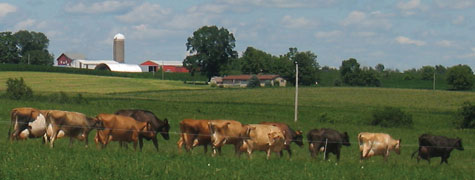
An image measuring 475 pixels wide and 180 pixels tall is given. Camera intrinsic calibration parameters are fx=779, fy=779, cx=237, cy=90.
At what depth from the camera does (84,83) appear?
120062 millimetres

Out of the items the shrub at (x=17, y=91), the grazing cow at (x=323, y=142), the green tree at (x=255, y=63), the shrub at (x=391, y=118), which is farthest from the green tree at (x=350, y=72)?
the grazing cow at (x=323, y=142)

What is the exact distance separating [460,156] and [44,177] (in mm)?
23684

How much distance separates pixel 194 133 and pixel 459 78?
437 feet

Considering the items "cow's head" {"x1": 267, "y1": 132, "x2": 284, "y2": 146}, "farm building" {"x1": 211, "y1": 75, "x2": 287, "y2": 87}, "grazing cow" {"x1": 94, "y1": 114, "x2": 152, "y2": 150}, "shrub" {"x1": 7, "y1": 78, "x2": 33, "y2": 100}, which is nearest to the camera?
"cow's head" {"x1": 267, "y1": 132, "x2": 284, "y2": 146}

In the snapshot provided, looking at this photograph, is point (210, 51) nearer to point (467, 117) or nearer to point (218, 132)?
point (467, 117)

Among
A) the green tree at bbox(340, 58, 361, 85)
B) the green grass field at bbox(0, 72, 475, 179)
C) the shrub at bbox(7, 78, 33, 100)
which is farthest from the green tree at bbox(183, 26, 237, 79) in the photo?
the shrub at bbox(7, 78, 33, 100)

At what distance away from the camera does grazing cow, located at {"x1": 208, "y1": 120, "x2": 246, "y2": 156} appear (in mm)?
22750

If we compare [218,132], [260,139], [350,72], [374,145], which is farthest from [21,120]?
[350,72]

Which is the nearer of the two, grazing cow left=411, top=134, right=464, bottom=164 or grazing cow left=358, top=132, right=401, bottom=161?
grazing cow left=358, top=132, right=401, bottom=161

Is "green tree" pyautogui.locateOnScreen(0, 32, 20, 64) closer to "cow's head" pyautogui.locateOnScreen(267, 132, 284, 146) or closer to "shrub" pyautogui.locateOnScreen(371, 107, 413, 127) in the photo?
"shrub" pyautogui.locateOnScreen(371, 107, 413, 127)

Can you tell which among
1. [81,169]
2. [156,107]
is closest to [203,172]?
[81,169]

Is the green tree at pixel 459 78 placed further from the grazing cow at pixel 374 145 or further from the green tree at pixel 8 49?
the grazing cow at pixel 374 145

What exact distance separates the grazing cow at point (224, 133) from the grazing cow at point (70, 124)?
3717 mm

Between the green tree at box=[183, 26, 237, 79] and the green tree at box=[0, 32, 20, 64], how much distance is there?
48.1 m
